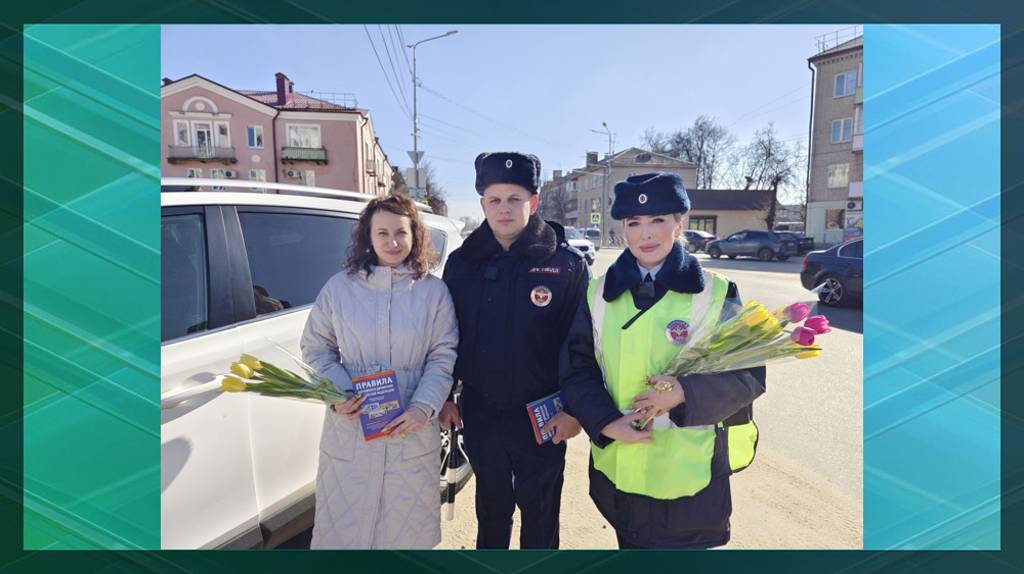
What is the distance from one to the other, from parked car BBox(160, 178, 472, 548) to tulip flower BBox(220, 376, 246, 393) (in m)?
0.14

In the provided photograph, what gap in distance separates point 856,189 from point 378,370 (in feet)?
7.36

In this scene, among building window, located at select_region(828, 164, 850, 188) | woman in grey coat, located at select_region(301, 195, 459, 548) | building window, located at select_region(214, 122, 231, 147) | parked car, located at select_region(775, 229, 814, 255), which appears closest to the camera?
woman in grey coat, located at select_region(301, 195, 459, 548)

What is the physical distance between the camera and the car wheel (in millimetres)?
1682

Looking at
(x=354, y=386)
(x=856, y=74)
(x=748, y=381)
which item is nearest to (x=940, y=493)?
(x=748, y=381)

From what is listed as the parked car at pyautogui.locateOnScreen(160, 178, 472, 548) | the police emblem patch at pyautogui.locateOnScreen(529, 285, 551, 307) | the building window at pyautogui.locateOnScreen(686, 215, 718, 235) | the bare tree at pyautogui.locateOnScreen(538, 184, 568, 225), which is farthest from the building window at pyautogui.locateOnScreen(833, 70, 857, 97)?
the parked car at pyautogui.locateOnScreen(160, 178, 472, 548)

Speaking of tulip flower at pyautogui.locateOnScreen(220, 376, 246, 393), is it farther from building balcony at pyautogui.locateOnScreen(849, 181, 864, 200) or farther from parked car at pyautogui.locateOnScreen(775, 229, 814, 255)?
parked car at pyautogui.locateOnScreen(775, 229, 814, 255)

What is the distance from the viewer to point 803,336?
1.65m

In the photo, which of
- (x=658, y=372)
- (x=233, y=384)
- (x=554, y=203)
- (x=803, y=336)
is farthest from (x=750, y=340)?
(x=233, y=384)

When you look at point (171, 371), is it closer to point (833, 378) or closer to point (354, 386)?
point (354, 386)

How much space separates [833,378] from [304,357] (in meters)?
5.15

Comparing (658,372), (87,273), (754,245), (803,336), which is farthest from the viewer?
(754,245)

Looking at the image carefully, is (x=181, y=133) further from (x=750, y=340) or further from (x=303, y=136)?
(x=750, y=340)

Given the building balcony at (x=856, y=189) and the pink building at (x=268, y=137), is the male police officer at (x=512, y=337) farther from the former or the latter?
the building balcony at (x=856, y=189)

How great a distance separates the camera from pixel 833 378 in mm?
4824
